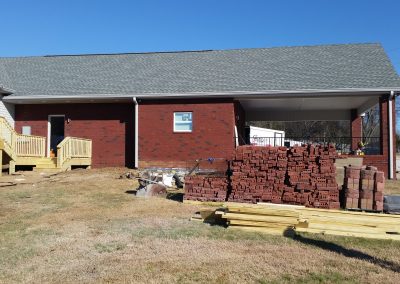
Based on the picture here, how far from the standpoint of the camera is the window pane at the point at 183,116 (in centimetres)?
1847

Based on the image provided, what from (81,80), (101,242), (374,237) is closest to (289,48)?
(81,80)

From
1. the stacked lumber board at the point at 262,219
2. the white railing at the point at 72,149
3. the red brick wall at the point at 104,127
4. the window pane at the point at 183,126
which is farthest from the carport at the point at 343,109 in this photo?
the stacked lumber board at the point at 262,219

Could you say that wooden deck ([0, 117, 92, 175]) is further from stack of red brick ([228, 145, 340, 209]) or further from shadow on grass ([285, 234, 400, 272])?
shadow on grass ([285, 234, 400, 272])

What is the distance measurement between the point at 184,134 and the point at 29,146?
6553mm

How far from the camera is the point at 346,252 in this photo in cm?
633

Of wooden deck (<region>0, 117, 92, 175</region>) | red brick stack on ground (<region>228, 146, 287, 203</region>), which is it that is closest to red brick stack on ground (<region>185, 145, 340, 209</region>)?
red brick stack on ground (<region>228, 146, 287, 203</region>)

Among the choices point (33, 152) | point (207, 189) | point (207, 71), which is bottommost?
point (207, 189)

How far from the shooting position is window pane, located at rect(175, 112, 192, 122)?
18469 mm

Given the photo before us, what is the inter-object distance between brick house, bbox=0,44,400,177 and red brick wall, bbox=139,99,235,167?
4cm

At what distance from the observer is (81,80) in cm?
2058

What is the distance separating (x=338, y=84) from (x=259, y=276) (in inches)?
538

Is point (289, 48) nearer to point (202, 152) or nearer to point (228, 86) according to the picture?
point (228, 86)

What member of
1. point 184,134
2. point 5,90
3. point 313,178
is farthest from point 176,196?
point 5,90

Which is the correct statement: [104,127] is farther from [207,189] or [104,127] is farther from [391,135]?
[391,135]
